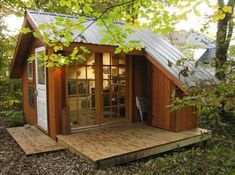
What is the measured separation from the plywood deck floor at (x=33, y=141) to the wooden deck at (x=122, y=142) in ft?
0.87

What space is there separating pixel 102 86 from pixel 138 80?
1.10 m

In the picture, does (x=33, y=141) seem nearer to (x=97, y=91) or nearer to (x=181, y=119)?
(x=97, y=91)

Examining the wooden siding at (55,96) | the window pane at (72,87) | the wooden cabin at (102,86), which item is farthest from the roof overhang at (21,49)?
the window pane at (72,87)

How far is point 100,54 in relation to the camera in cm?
644

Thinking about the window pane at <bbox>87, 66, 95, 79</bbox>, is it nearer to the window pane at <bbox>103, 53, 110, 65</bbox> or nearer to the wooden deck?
the window pane at <bbox>103, 53, 110, 65</bbox>

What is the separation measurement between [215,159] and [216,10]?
6.56 ft

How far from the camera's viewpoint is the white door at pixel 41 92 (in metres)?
6.32

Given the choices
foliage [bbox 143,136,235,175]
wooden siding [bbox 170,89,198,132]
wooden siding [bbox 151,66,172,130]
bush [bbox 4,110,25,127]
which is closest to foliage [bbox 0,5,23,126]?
bush [bbox 4,110,25,127]

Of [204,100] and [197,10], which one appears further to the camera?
[204,100]

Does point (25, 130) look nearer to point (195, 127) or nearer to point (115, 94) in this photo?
point (115, 94)

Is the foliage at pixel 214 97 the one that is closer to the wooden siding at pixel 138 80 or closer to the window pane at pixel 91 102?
the window pane at pixel 91 102

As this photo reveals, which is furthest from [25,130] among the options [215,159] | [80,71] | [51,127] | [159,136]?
[215,159]

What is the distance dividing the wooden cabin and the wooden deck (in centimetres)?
31

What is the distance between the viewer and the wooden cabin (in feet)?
19.3
